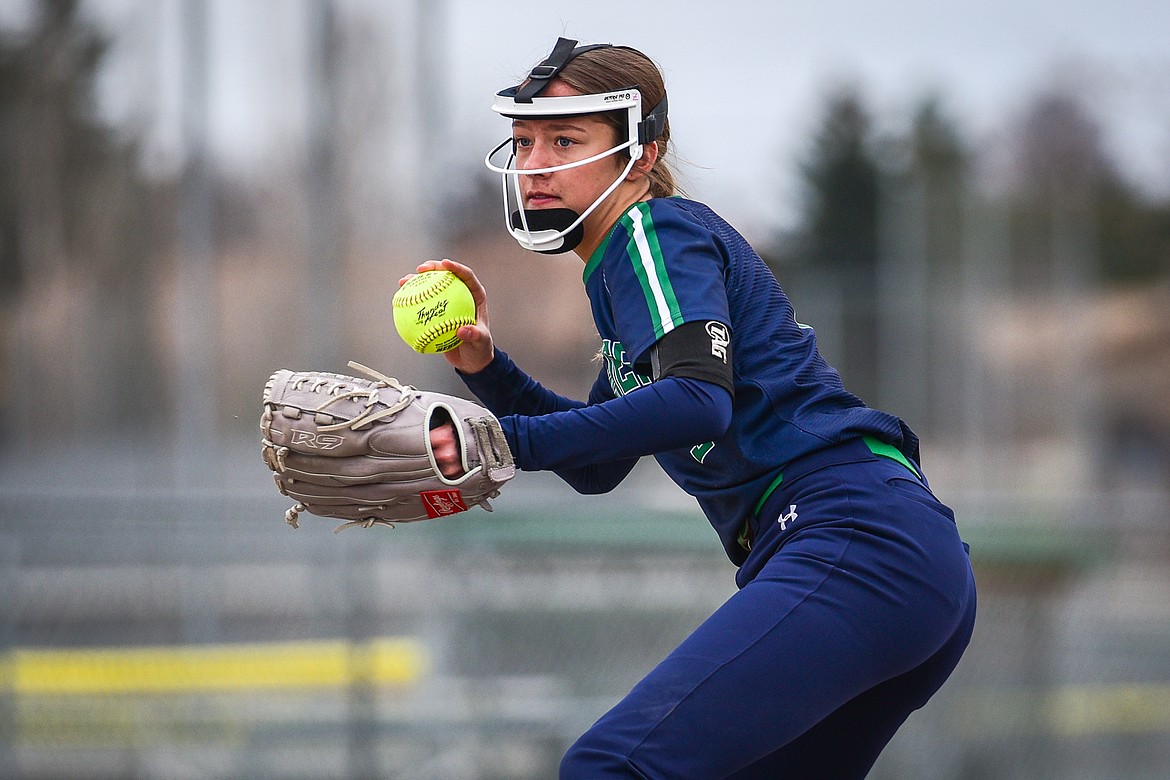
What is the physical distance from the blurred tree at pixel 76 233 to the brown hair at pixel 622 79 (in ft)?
46.1

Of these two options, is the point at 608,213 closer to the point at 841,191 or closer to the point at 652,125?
the point at 652,125

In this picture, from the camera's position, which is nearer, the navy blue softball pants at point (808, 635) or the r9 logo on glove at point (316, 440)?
the navy blue softball pants at point (808, 635)

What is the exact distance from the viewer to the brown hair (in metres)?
2.88

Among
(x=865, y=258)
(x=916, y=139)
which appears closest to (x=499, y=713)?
(x=865, y=258)

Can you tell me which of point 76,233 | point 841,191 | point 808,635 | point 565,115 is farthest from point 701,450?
point 841,191

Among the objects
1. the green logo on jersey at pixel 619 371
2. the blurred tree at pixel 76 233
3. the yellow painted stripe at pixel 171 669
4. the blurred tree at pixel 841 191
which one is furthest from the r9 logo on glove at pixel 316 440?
the blurred tree at pixel 841 191

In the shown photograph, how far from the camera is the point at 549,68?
2.89 metres

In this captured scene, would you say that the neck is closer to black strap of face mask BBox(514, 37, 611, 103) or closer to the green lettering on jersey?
black strap of face mask BBox(514, 37, 611, 103)

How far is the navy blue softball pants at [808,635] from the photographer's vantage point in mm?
2410

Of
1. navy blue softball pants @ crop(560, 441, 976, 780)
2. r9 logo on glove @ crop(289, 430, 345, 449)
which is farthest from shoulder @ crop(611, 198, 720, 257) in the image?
r9 logo on glove @ crop(289, 430, 345, 449)

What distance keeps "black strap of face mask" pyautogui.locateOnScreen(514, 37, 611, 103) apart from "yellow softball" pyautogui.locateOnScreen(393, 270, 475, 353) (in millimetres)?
444

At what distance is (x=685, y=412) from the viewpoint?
2430 millimetres

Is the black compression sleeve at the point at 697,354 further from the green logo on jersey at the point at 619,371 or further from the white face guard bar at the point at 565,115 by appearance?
the white face guard bar at the point at 565,115

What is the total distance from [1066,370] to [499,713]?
19.9 metres
